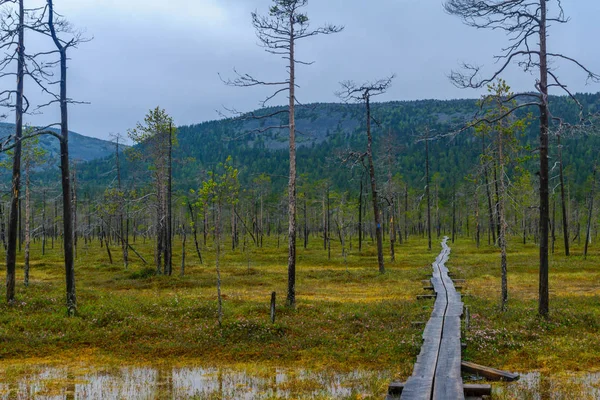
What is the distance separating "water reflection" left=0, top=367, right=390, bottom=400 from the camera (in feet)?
35.2

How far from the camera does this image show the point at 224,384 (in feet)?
38.3

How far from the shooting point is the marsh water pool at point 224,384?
34.8 ft

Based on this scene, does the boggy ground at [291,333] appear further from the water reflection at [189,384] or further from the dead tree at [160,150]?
the dead tree at [160,150]

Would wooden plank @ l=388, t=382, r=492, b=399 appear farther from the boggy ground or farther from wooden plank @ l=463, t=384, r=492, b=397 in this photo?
the boggy ground

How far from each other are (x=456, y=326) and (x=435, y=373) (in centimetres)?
535

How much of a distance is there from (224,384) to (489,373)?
6482 mm

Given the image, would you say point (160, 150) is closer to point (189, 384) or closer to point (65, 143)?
point (65, 143)

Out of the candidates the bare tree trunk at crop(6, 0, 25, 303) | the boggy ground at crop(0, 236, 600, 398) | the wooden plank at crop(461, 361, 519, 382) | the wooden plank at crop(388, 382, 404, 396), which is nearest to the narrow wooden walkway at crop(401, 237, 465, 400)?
the wooden plank at crop(388, 382, 404, 396)

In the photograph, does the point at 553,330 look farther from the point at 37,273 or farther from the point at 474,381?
the point at 37,273

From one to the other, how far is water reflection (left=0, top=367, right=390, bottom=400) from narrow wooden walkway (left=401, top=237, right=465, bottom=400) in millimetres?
951

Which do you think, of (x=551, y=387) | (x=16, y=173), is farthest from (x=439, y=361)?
(x=16, y=173)

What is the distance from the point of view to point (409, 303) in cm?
2220

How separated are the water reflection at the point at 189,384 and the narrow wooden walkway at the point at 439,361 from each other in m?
0.95

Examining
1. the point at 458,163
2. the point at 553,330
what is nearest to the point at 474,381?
the point at 553,330
